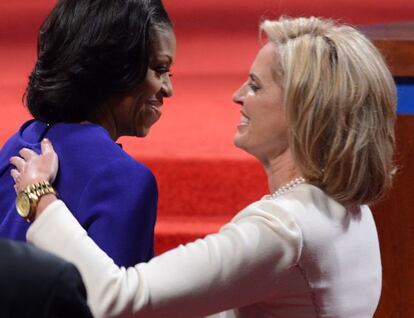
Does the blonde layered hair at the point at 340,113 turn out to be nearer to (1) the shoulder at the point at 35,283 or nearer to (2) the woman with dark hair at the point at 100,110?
(2) the woman with dark hair at the point at 100,110

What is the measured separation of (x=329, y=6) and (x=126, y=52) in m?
2.54

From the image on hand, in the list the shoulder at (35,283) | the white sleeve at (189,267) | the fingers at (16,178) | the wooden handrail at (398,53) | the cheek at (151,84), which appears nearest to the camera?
the shoulder at (35,283)

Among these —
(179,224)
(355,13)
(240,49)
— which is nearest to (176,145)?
(179,224)

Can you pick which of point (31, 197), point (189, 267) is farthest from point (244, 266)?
point (31, 197)

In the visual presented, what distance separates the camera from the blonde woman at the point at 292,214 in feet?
4.71

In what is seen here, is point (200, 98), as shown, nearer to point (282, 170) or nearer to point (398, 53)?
point (398, 53)

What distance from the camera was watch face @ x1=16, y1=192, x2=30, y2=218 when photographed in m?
1.51

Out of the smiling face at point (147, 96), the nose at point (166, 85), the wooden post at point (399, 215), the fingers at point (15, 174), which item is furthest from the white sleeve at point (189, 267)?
the wooden post at point (399, 215)

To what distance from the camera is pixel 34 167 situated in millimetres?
1535

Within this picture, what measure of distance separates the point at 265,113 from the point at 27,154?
1.18ft

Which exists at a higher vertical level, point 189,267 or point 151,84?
point 151,84

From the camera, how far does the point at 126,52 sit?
5.21 ft

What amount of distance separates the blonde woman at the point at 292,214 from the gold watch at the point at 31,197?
11mm

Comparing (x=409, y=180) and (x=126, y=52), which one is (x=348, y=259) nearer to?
(x=126, y=52)
